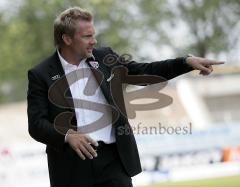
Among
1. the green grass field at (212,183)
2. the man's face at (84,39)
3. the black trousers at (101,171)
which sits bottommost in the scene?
the green grass field at (212,183)

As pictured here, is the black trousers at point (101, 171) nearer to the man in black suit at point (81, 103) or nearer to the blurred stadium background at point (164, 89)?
the man in black suit at point (81, 103)

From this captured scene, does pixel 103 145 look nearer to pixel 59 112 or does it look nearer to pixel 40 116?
pixel 59 112

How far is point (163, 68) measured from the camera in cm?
472

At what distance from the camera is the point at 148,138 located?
1620 cm

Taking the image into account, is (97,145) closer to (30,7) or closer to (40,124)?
(40,124)

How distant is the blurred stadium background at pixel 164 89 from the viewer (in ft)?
52.1

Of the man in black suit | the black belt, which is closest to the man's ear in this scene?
the man in black suit

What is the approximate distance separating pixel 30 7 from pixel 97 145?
3758 cm

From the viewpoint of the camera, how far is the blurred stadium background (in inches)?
626

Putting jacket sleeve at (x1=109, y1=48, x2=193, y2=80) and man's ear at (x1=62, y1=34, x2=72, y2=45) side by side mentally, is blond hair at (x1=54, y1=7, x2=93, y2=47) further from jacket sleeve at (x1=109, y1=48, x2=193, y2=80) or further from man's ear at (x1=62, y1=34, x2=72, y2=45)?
jacket sleeve at (x1=109, y1=48, x2=193, y2=80)

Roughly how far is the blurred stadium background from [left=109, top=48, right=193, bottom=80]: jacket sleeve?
2.05 metres

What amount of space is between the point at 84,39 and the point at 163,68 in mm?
563

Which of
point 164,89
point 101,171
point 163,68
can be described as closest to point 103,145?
point 101,171

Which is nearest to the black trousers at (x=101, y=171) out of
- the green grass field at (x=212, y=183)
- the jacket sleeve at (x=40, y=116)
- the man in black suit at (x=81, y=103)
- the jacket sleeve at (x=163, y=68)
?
the man in black suit at (x=81, y=103)
